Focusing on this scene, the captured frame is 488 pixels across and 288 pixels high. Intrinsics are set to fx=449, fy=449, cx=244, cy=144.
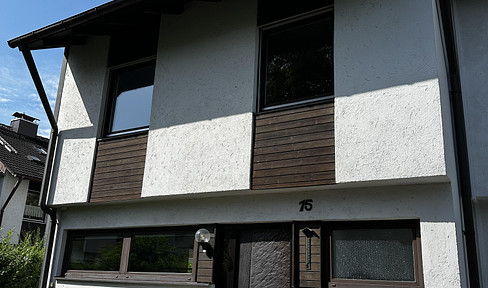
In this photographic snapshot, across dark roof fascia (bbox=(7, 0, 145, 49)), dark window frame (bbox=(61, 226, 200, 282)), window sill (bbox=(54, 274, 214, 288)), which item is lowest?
window sill (bbox=(54, 274, 214, 288))

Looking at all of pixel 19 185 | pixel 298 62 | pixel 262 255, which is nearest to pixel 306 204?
pixel 262 255

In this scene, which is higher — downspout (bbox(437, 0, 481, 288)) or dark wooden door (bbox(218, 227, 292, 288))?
downspout (bbox(437, 0, 481, 288))

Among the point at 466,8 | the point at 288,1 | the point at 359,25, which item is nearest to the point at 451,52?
the point at 466,8

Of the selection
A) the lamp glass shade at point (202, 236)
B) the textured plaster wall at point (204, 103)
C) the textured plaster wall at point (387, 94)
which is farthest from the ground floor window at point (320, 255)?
the textured plaster wall at point (204, 103)

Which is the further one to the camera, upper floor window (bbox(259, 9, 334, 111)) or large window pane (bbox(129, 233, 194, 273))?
large window pane (bbox(129, 233, 194, 273))

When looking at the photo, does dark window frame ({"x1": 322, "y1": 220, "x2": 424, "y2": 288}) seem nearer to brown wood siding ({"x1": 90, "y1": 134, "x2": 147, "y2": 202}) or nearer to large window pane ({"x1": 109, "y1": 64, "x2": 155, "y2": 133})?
brown wood siding ({"x1": 90, "y1": 134, "x2": 147, "y2": 202})

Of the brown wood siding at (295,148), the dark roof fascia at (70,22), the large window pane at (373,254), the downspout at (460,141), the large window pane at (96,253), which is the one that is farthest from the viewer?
the large window pane at (96,253)

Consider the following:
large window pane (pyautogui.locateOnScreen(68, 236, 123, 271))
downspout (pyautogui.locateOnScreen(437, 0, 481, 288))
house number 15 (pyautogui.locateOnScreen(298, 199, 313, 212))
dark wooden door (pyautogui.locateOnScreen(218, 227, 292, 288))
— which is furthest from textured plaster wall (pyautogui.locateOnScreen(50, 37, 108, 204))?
downspout (pyautogui.locateOnScreen(437, 0, 481, 288))

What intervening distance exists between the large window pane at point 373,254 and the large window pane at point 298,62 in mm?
1835

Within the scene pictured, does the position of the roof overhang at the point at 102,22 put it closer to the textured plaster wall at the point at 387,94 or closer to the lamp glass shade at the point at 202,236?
the textured plaster wall at the point at 387,94

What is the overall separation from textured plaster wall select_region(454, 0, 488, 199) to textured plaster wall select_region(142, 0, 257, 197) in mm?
3170

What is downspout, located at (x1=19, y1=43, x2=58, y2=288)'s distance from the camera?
780 cm

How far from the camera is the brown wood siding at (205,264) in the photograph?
616cm

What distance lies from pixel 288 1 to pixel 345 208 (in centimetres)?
302
